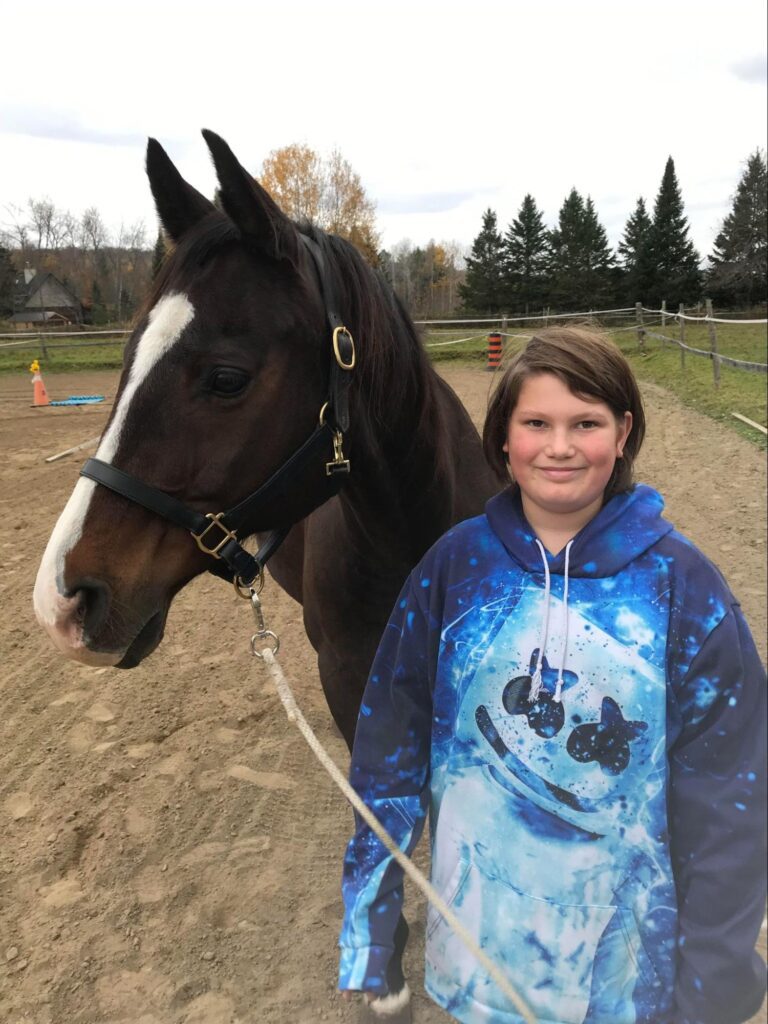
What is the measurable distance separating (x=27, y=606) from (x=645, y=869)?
4.53 metres

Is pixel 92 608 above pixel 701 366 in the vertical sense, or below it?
below

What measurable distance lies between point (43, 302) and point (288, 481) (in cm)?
5046

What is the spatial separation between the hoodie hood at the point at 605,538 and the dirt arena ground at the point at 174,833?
4.29ft

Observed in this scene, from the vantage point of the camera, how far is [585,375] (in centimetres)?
114

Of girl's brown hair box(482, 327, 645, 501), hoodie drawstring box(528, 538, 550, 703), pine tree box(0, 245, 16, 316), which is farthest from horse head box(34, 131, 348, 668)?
pine tree box(0, 245, 16, 316)

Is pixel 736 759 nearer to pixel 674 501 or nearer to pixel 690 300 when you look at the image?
pixel 674 501

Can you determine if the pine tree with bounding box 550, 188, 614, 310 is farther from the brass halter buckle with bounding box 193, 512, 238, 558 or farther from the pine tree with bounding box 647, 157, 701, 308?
the brass halter buckle with bounding box 193, 512, 238, 558

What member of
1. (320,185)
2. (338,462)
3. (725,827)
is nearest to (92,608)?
(338,462)

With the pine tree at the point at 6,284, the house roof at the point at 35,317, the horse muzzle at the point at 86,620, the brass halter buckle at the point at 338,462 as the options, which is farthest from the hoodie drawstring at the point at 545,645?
the house roof at the point at 35,317

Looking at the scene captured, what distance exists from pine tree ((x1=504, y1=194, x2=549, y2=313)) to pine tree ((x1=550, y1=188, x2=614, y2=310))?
852 mm

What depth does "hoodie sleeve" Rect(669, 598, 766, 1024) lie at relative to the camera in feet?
3.19

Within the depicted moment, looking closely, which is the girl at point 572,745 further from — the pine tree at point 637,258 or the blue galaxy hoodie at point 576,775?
the pine tree at point 637,258

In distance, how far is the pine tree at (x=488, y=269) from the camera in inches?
1596

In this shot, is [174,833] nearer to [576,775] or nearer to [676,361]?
[576,775]
